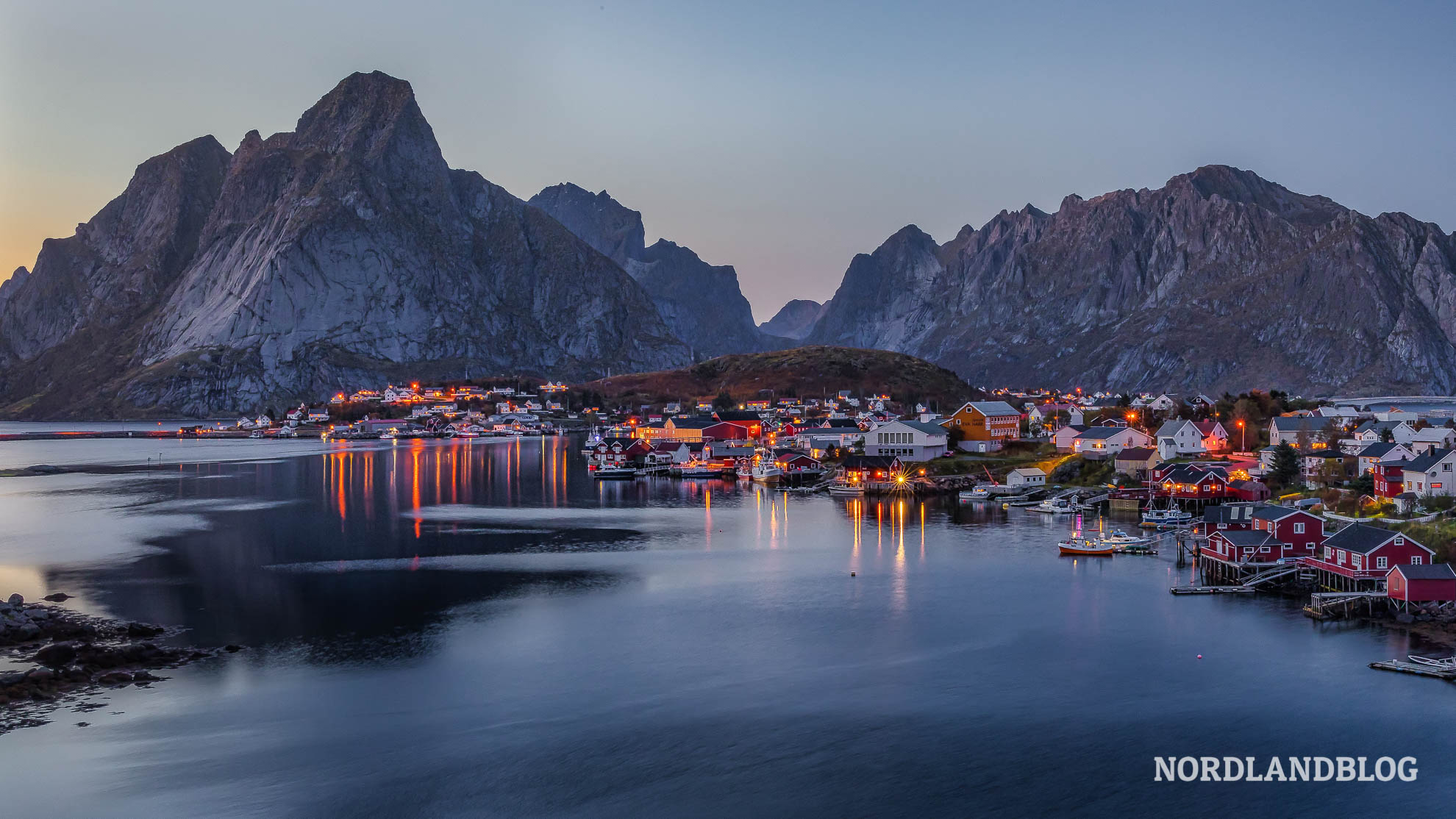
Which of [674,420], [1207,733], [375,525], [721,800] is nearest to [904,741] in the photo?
[721,800]

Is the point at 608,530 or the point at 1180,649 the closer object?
the point at 1180,649

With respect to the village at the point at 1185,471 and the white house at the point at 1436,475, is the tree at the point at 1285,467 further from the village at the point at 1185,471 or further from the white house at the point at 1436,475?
the white house at the point at 1436,475

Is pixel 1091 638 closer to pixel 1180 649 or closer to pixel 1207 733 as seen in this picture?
pixel 1180 649

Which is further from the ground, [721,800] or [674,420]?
[674,420]

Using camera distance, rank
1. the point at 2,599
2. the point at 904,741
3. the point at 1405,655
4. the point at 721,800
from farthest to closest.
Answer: the point at 2,599, the point at 1405,655, the point at 904,741, the point at 721,800

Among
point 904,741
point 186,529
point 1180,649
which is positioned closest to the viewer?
point 904,741
